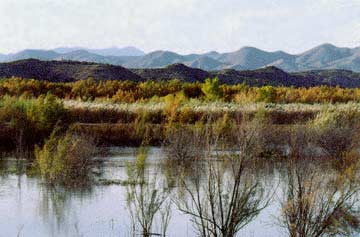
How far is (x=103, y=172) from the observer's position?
20.2 metres

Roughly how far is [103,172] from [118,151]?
4.94 metres

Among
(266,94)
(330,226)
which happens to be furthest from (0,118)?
(266,94)

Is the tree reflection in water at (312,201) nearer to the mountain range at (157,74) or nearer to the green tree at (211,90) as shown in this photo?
the green tree at (211,90)

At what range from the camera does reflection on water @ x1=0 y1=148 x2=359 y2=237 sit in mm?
11211

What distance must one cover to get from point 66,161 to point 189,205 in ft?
14.6

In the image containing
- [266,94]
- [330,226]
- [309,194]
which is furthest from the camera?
[266,94]

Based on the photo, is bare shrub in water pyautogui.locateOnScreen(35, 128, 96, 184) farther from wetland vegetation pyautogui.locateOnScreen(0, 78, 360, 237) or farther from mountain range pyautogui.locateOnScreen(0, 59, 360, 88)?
mountain range pyautogui.locateOnScreen(0, 59, 360, 88)

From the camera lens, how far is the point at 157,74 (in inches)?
3334

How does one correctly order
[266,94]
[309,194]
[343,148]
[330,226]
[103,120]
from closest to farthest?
[309,194], [330,226], [343,148], [103,120], [266,94]

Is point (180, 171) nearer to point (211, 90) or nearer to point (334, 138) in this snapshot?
point (334, 138)

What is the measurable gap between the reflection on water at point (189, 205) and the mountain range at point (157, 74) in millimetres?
53855

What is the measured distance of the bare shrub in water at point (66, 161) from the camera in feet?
58.3

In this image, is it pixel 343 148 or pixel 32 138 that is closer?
pixel 343 148

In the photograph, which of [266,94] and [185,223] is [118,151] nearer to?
[185,223]
